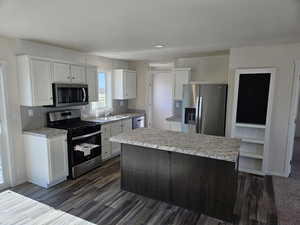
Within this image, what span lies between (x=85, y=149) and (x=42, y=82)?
1.42 metres

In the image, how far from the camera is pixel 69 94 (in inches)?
146

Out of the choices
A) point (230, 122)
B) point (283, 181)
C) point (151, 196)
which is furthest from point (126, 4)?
point (283, 181)

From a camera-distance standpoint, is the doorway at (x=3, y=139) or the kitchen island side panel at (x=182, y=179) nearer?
the kitchen island side panel at (x=182, y=179)

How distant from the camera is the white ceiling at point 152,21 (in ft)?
6.05

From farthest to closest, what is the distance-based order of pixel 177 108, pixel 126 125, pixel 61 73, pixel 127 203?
pixel 177 108 < pixel 126 125 < pixel 61 73 < pixel 127 203

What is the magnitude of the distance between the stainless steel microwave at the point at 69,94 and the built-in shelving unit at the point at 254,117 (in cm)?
311

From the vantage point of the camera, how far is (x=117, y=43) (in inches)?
136

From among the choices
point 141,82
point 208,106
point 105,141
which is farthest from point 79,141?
point 141,82

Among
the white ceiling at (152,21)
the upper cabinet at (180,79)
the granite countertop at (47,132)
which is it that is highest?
the white ceiling at (152,21)

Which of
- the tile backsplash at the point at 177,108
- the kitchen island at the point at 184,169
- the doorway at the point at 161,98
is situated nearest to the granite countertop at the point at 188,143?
Result: the kitchen island at the point at 184,169

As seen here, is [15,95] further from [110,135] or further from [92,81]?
[110,135]

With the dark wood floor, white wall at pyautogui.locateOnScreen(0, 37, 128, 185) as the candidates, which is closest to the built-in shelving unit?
the dark wood floor

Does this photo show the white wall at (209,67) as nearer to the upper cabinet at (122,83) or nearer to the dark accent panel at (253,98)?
the dark accent panel at (253,98)

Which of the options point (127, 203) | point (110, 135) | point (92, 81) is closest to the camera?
point (127, 203)
